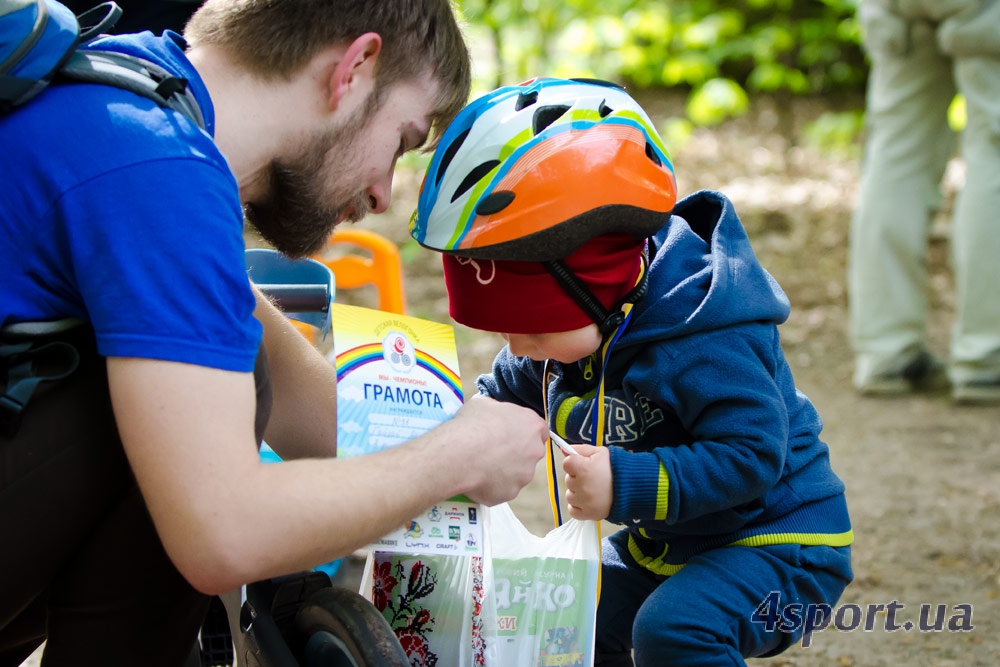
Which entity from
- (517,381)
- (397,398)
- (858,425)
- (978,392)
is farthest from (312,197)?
(978,392)

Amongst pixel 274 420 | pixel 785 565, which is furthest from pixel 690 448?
pixel 274 420

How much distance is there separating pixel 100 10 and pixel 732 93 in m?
7.69

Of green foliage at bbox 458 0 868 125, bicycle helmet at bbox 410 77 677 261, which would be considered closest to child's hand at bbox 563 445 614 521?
bicycle helmet at bbox 410 77 677 261

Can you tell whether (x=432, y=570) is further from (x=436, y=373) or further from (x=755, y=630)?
(x=755, y=630)

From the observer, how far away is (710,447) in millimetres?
1852

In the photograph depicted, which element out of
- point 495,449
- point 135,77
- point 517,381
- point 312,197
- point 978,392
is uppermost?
point 135,77

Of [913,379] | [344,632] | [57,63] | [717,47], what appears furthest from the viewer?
[717,47]

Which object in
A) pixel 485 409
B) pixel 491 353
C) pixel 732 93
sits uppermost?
pixel 485 409

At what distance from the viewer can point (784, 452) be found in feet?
Result: 6.17

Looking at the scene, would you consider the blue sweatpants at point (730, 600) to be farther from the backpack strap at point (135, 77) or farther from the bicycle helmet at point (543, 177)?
the backpack strap at point (135, 77)

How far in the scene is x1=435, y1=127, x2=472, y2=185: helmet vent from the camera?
2010 millimetres

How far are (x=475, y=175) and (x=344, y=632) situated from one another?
2.70 ft

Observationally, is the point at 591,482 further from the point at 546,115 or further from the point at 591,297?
the point at 546,115

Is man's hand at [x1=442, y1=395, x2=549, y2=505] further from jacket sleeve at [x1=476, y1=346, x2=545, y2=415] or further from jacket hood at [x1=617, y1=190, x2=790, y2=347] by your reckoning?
jacket sleeve at [x1=476, y1=346, x2=545, y2=415]
